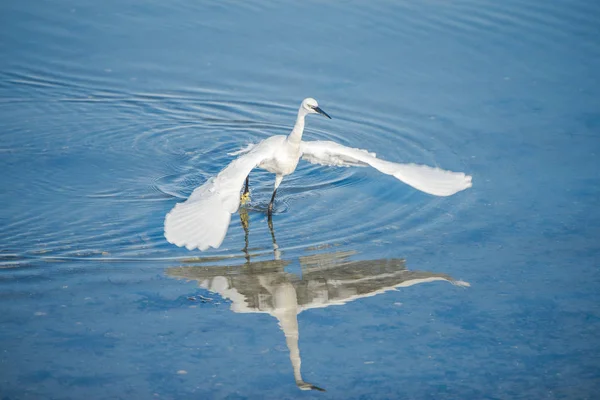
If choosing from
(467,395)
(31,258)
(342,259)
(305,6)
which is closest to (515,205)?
(342,259)

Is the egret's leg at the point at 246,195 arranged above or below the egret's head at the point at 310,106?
below

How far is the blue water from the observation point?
796cm

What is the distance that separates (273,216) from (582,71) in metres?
6.79

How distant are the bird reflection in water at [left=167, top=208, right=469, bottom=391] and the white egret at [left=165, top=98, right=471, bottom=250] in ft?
2.14

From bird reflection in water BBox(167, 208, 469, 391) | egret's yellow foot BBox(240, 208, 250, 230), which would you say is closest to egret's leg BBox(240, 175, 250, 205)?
egret's yellow foot BBox(240, 208, 250, 230)

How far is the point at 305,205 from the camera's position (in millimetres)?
11117

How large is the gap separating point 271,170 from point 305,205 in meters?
0.60

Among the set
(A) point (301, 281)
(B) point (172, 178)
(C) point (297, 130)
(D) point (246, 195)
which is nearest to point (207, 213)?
(A) point (301, 281)

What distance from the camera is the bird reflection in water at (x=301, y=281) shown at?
8.91m

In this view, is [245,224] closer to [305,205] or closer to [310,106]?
[305,205]

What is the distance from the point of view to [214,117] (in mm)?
13516

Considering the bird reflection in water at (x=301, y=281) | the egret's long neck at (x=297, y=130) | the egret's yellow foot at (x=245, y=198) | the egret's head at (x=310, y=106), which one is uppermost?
the egret's head at (x=310, y=106)

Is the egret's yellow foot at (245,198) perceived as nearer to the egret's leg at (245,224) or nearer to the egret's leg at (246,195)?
the egret's leg at (246,195)

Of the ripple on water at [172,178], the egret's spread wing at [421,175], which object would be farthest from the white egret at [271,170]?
the ripple on water at [172,178]
